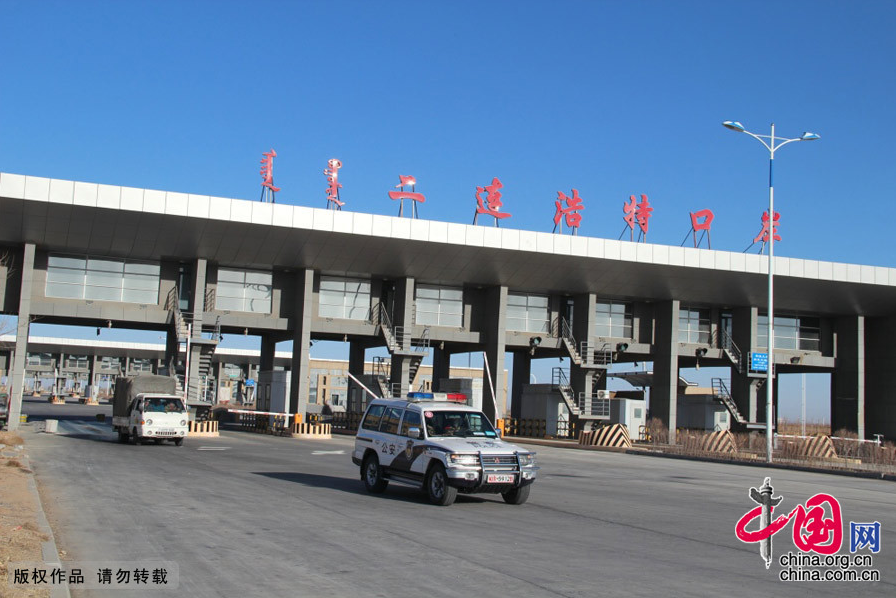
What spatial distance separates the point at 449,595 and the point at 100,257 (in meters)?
44.7

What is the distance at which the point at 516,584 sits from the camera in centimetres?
914

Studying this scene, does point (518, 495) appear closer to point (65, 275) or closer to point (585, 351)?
point (65, 275)

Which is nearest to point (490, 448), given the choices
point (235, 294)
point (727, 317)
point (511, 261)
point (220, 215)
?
point (220, 215)

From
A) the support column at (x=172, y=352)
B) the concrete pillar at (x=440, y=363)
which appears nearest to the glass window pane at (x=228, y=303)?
the support column at (x=172, y=352)

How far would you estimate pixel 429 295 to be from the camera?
55.4m

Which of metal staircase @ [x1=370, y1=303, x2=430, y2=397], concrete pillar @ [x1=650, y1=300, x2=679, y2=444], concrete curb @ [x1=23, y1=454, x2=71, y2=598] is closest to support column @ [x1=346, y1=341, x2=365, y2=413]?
metal staircase @ [x1=370, y1=303, x2=430, y2=397]

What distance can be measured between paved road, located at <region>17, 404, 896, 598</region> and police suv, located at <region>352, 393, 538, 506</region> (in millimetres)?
426

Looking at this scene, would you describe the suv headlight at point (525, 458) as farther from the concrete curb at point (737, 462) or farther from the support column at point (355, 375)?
the support column at point (355, 375)

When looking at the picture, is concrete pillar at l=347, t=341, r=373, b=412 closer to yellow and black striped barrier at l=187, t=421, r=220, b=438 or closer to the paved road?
yellow and black striped barrier at l=187, t=421, r=220, b=438

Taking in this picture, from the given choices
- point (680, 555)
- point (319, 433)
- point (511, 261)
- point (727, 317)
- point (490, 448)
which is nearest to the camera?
point (680, 555)

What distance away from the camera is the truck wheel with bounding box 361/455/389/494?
1792cm

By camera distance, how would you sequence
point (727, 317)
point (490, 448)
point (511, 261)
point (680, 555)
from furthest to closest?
1. point (727, 317)
2. point (511, 261)
3. point (490, 448)
4. point (680, 555)

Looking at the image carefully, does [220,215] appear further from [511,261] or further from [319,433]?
[511,261]
